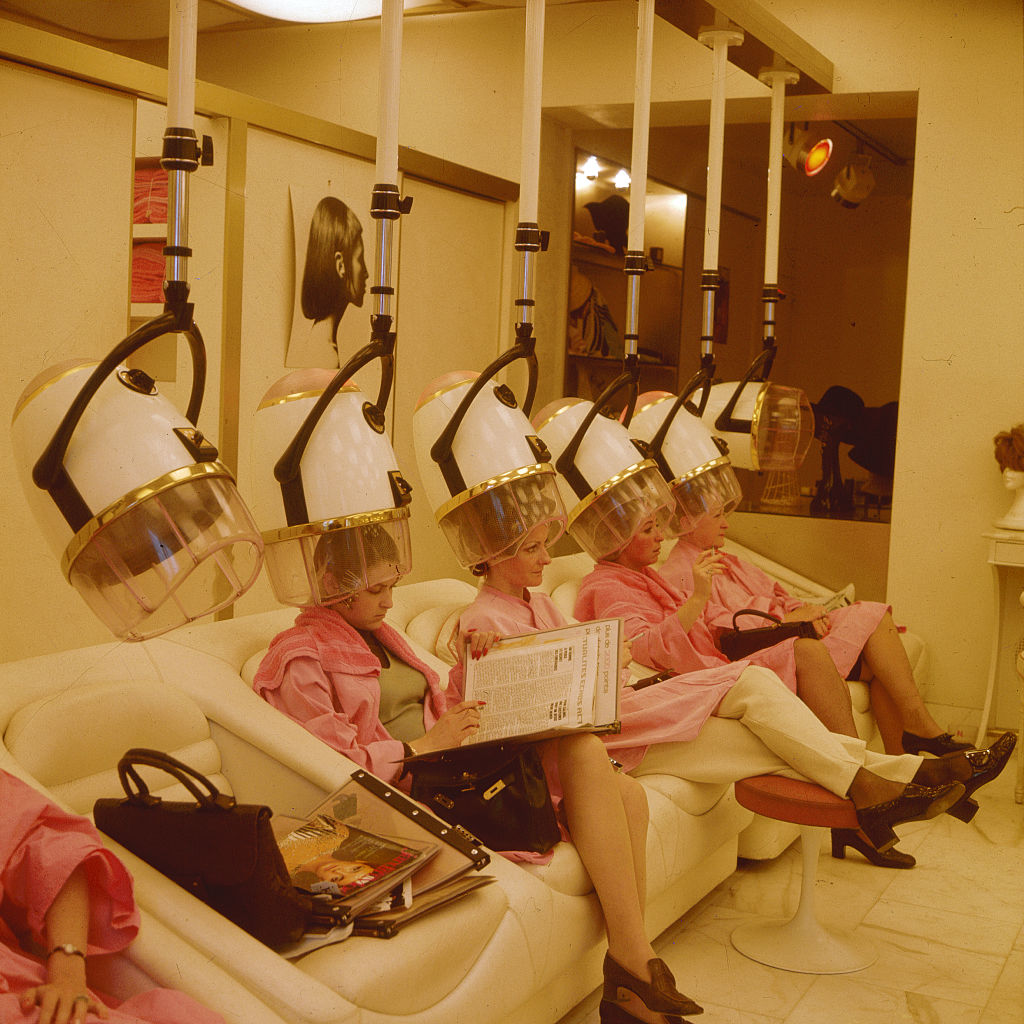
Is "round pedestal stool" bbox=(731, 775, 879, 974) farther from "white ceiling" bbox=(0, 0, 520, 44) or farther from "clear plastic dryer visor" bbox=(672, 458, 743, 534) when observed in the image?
"white ceiling" bbox=(0, 0, 520, 44)

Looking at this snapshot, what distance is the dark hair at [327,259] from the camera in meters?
3.72

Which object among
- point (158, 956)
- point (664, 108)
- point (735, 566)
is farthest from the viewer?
point (664, 108)

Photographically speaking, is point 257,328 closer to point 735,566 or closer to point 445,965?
point 735,566

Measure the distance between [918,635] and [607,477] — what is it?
235 centimetres

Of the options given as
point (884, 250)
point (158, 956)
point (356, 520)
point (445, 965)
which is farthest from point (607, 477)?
point (884, 250)

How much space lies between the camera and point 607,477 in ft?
8.47

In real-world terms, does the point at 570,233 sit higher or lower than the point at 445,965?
higher

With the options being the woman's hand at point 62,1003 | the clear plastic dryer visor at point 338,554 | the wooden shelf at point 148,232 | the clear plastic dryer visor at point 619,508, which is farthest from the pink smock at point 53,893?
the wooden shelf at point 148,232

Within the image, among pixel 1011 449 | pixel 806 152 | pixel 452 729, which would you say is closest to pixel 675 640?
pixel 452 729

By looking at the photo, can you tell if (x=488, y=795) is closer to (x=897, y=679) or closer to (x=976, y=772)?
(x=976, y=772)

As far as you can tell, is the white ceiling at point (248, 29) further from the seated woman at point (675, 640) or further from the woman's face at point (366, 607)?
the woman's face at point (366, 607)

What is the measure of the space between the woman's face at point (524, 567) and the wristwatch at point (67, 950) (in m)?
1.24

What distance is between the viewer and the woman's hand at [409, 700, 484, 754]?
2.23 metres

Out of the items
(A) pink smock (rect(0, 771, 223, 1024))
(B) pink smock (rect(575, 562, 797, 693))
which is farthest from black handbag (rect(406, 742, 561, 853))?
(B) pink smock (rect(575, 562, 797, 693))
